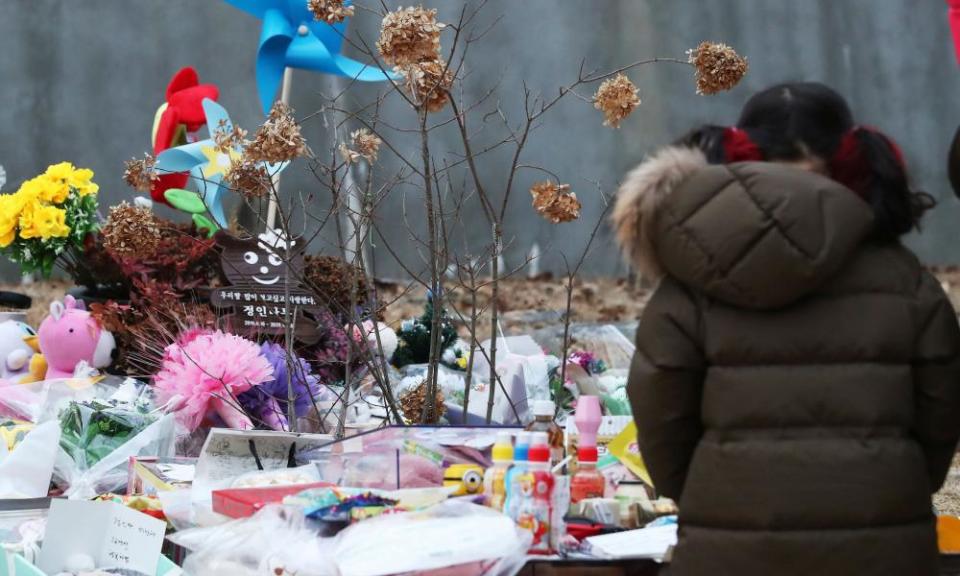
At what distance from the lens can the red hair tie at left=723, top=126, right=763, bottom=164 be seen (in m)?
1.83

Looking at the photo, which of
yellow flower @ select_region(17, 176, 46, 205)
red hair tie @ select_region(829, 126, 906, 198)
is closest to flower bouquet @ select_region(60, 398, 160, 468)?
yellow flower @ select_region(17, 176, 46, 205)

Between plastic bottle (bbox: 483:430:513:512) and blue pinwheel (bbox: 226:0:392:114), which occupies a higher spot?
Answer: blue pinwheel (bbox: 226:0:392:114)

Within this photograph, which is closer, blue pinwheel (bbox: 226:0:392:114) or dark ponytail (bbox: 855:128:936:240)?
dark ponytail (bbox: 855:128:936:240)

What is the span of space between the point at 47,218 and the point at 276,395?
1.10m

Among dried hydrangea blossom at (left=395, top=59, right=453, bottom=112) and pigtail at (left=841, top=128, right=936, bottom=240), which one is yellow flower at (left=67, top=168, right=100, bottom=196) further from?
pigtail at (left=841, top=128, right=936, bottom=240)

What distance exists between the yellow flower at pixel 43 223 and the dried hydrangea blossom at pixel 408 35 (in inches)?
66.0

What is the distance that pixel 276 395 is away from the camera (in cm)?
324

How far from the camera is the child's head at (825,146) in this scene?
1.79m

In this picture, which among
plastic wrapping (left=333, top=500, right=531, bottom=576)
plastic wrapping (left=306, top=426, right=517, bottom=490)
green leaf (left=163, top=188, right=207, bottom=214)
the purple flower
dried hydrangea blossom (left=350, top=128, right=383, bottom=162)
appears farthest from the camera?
green leaf (left=163, top=188, right=207, bottom=214)

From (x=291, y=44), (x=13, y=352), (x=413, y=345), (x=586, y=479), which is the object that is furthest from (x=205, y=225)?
(x=586, y=479)

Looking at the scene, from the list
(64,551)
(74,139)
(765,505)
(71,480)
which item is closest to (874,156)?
(765,505)

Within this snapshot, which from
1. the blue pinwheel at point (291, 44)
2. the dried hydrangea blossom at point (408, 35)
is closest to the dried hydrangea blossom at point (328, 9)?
the dried hydrangea blossom at point (408, 35)

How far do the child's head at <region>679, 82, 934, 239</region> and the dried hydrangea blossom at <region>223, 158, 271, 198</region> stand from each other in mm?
1246

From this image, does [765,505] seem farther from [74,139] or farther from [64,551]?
[74,139]
